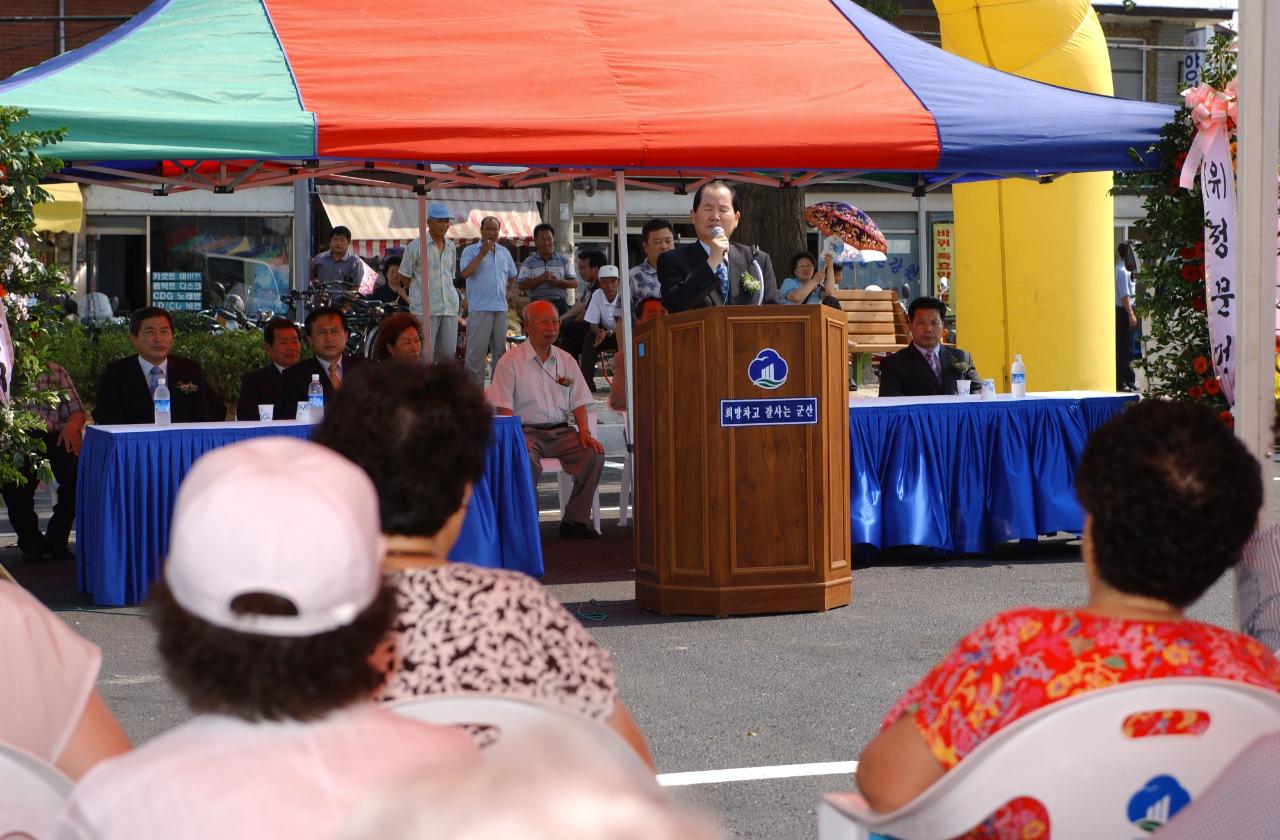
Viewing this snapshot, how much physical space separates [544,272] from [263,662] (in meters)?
14.5

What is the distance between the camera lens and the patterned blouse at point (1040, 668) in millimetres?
2297

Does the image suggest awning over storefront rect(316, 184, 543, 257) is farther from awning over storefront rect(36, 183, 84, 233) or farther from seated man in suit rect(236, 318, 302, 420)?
seated man in suit rect(236, 318, 302, 420)

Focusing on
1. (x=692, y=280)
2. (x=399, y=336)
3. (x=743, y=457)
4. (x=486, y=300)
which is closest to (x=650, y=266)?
(x=486, y=300)

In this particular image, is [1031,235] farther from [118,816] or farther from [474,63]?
[118,816]

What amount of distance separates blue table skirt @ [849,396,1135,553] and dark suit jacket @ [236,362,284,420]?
3.22 meters

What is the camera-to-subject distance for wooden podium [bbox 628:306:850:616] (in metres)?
6.93

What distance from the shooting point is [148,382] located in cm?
834

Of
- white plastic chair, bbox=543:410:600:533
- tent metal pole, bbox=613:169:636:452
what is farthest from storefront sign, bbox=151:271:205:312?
Answer: tent metal pole, bbox=613:169:636:452

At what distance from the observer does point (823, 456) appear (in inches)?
279

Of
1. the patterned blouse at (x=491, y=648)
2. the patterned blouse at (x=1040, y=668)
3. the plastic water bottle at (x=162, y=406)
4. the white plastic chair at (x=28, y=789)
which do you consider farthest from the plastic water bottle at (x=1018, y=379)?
the white plastic chair at (x=28, y=789)

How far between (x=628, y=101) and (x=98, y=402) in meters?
3.24

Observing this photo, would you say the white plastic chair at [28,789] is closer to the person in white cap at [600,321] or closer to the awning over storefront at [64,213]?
the person in white cap at [600,321]

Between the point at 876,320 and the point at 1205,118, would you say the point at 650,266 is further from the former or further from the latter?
the point at 876,320

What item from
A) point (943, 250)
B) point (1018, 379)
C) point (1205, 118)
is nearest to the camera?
point (1205, 118)
